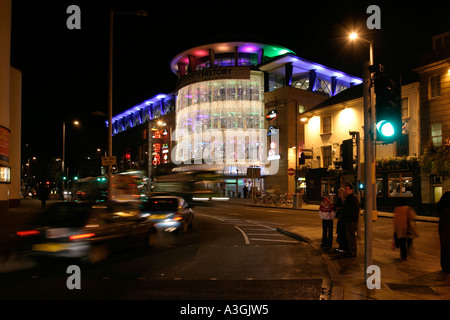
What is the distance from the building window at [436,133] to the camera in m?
25.2

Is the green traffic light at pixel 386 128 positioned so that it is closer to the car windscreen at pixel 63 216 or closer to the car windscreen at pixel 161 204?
the car windscreen at pixel 63 216

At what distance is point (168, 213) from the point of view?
13.1 m

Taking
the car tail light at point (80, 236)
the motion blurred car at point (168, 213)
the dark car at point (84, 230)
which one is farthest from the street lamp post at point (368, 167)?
the motion blurred car at point (168, 213)

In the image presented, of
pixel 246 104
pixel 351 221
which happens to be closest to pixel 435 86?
pixel 351 221

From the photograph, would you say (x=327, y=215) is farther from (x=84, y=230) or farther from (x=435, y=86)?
(x=435, y=86)

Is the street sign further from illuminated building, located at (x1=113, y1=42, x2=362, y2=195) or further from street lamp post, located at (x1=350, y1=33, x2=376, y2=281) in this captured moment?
illuminated building, located at (x1=113, y1=42, x2=362, y2=195)

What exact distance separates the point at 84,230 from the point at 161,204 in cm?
540

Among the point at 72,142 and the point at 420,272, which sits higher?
the point at 72,142

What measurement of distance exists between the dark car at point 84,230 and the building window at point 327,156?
1146 inches

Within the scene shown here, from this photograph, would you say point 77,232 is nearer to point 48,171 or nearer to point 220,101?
point 220,101

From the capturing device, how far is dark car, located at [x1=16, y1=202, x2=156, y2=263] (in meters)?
8.12
